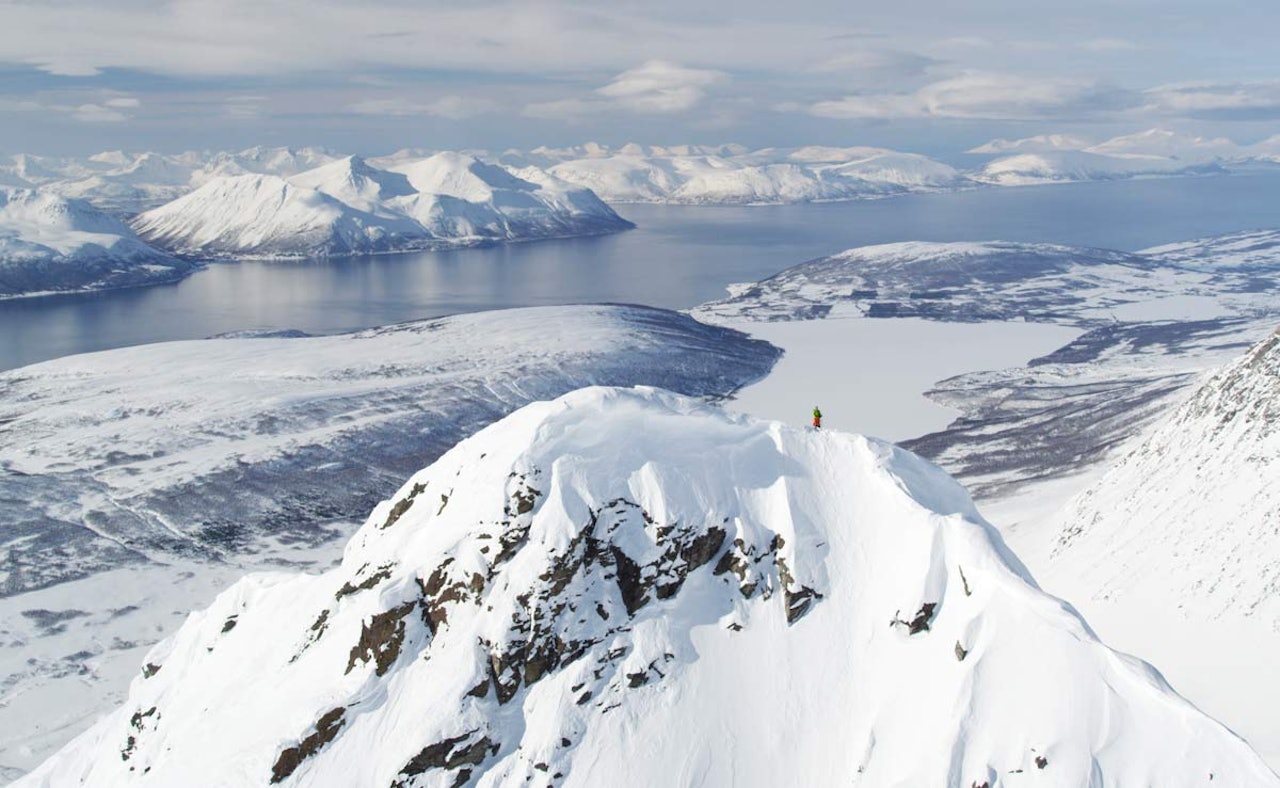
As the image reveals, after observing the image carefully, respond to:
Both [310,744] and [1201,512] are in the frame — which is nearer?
[310,744]

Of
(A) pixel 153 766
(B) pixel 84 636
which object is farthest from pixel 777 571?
(B) pixel 84 636

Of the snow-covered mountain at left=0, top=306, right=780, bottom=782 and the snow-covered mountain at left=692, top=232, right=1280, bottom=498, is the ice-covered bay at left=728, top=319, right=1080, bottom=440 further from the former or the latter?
the snow-covered mountain at left=0, top=306, right=780, bottom=782

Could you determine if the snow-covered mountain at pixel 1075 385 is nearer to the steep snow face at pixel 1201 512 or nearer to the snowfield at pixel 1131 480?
the snowfield at pixel 1131 480

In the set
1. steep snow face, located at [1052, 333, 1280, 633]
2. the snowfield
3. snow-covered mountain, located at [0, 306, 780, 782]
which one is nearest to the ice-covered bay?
the snowfield

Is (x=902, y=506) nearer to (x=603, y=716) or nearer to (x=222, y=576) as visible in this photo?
(x=603, y=716)

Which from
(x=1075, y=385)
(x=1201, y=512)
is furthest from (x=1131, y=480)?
(x=1075, y=385)

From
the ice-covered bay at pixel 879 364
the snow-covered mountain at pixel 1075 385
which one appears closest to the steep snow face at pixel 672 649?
the snow-covered mountain at pixel 1075 385

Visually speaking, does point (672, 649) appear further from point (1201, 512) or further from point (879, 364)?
point (879, 364)
